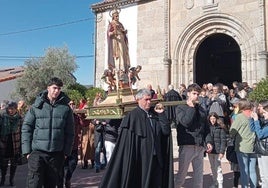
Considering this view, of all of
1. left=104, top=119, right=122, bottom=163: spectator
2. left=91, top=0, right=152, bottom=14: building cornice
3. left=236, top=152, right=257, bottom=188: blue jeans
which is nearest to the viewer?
left=236, top=152, right=257, bottom=188: blue jeans

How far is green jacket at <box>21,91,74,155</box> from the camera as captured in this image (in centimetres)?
484

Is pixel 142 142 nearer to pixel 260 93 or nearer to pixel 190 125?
pixel 190 125

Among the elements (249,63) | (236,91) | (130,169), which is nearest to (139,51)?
(249,63)

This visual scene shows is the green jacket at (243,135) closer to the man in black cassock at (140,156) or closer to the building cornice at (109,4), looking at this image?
the man in black cassock at (140,156)

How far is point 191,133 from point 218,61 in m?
13.6

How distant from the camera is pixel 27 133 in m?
4.91

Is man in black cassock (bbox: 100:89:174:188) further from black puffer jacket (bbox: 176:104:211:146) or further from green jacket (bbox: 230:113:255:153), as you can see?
green jacket (bbox: 230:113:255:153)

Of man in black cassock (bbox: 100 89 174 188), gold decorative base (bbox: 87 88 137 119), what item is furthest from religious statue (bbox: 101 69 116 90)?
man in black cassock (bbox: 100 89 174 188)

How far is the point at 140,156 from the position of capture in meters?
5.05

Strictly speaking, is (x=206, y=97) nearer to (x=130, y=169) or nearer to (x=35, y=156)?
(x=130, y=169)

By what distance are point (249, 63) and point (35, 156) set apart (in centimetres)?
1074

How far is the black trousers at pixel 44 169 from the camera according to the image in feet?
15.8

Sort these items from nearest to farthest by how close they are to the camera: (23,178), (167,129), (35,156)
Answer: (35,156)
(167,129)
(23,178)

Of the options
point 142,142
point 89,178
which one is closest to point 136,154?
point 142,142
